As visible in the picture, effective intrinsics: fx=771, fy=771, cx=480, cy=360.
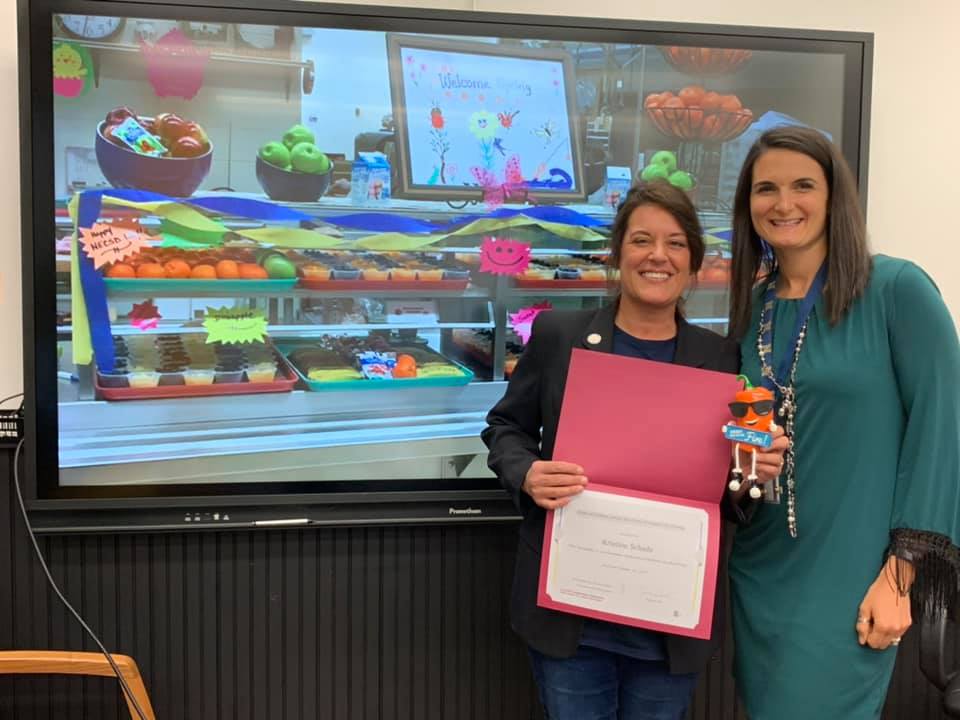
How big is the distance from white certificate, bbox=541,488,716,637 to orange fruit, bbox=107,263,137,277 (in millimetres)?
1300

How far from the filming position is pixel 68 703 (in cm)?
217

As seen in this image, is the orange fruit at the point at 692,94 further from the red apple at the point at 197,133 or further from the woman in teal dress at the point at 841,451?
the red apple at the point at 197,133

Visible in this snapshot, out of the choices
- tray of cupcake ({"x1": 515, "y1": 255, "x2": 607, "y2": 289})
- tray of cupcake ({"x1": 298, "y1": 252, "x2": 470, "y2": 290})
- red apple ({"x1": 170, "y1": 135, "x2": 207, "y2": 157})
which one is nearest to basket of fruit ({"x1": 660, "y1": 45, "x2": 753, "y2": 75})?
tray of cupcake ({"x1": 515, "y1": 255, "x2": 607, "y2": 289})

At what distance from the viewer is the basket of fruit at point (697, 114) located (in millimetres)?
2209

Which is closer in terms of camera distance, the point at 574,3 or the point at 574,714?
the point at 574,714

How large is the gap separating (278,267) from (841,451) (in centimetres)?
145

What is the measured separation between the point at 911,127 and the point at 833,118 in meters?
0.39

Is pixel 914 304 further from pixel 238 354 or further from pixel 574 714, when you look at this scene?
pixel 238 354

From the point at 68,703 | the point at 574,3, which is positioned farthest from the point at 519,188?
the point at 68,703

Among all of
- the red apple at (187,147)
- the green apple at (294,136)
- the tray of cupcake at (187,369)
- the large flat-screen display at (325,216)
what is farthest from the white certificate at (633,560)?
the red apple at (187,147)

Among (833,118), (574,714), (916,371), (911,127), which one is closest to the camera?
(916,371)

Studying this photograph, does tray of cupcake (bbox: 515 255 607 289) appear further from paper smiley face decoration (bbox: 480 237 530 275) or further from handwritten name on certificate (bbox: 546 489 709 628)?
handwritten name on certificate (bbox: 546 489 709 628)

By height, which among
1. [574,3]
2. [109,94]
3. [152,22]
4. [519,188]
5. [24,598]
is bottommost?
[24,598]

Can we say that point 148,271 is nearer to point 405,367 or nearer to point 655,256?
point 405,367
